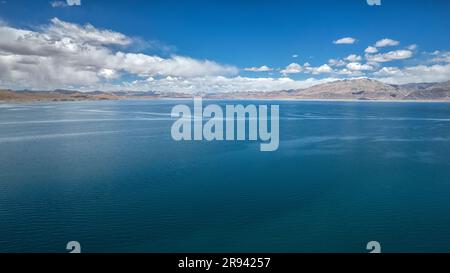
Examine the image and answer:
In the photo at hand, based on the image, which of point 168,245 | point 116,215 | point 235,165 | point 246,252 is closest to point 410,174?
point 235,165

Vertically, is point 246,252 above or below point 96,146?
below

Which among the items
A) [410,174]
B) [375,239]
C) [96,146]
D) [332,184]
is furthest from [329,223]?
[96,146]

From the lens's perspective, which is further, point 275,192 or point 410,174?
point 410,174

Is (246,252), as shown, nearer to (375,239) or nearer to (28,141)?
(375,239)

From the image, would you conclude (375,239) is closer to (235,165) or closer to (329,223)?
(329,223)
